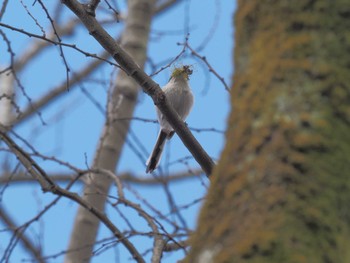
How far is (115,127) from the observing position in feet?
13.5

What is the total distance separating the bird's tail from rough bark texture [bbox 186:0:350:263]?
10.0ft

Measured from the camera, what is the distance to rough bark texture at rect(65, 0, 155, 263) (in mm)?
3729

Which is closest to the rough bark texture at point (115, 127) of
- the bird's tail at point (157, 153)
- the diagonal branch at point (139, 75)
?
the bird's tail at point (157, 153)

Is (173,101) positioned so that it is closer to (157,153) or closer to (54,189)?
(157,153)

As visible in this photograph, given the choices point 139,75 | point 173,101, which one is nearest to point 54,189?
point 139,75

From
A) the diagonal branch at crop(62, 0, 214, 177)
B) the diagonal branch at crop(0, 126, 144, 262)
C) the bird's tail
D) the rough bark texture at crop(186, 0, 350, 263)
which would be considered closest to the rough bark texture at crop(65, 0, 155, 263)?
the bird's tail

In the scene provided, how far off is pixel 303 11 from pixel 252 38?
94 mm

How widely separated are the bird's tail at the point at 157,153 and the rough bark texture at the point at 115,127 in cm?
21

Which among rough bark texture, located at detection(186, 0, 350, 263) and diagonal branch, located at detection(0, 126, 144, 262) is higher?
diagonal branch, located at detection(0, 126, 144, 262)

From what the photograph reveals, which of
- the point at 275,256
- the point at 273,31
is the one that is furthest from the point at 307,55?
the point at 275,256

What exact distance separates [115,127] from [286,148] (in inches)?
130

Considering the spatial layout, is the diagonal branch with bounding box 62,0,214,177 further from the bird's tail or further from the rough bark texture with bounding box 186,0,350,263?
the bird's tail

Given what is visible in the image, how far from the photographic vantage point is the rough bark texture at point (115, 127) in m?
3.73

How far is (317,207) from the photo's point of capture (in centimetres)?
81
